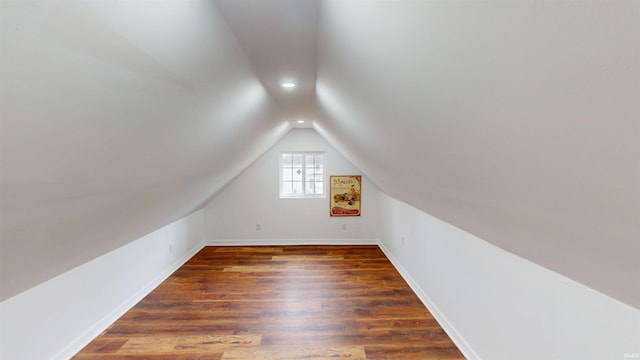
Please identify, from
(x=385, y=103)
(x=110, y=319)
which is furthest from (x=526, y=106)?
(x=110, y=319)

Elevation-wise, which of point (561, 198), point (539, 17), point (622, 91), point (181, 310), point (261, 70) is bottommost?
point (181, 310)

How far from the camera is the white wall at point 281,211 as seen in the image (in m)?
5.14

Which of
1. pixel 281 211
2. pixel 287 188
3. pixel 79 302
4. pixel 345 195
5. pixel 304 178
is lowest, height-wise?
pixel 79 302

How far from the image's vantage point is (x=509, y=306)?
68.3 inches

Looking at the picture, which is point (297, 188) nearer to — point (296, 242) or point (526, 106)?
point (296, 242)

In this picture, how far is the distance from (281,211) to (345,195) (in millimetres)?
1238

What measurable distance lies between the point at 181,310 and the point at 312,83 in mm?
2672

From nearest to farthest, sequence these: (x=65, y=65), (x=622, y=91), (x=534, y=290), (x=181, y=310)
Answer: (x=622, y=91), (x=65, y=65), (x=534, y=290), (x=181, y=310)

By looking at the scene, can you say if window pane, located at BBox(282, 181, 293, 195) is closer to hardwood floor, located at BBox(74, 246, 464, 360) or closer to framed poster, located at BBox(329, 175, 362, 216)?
framed poster, located at BBox(329, 175, 362, 216)

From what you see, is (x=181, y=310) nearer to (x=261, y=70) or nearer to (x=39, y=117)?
(x=261, y=70)

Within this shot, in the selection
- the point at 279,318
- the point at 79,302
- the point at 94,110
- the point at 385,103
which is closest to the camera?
the point at 94,110

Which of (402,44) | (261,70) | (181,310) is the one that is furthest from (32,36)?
(181,310)

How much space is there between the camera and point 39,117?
2.28ft

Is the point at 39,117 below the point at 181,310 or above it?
above
